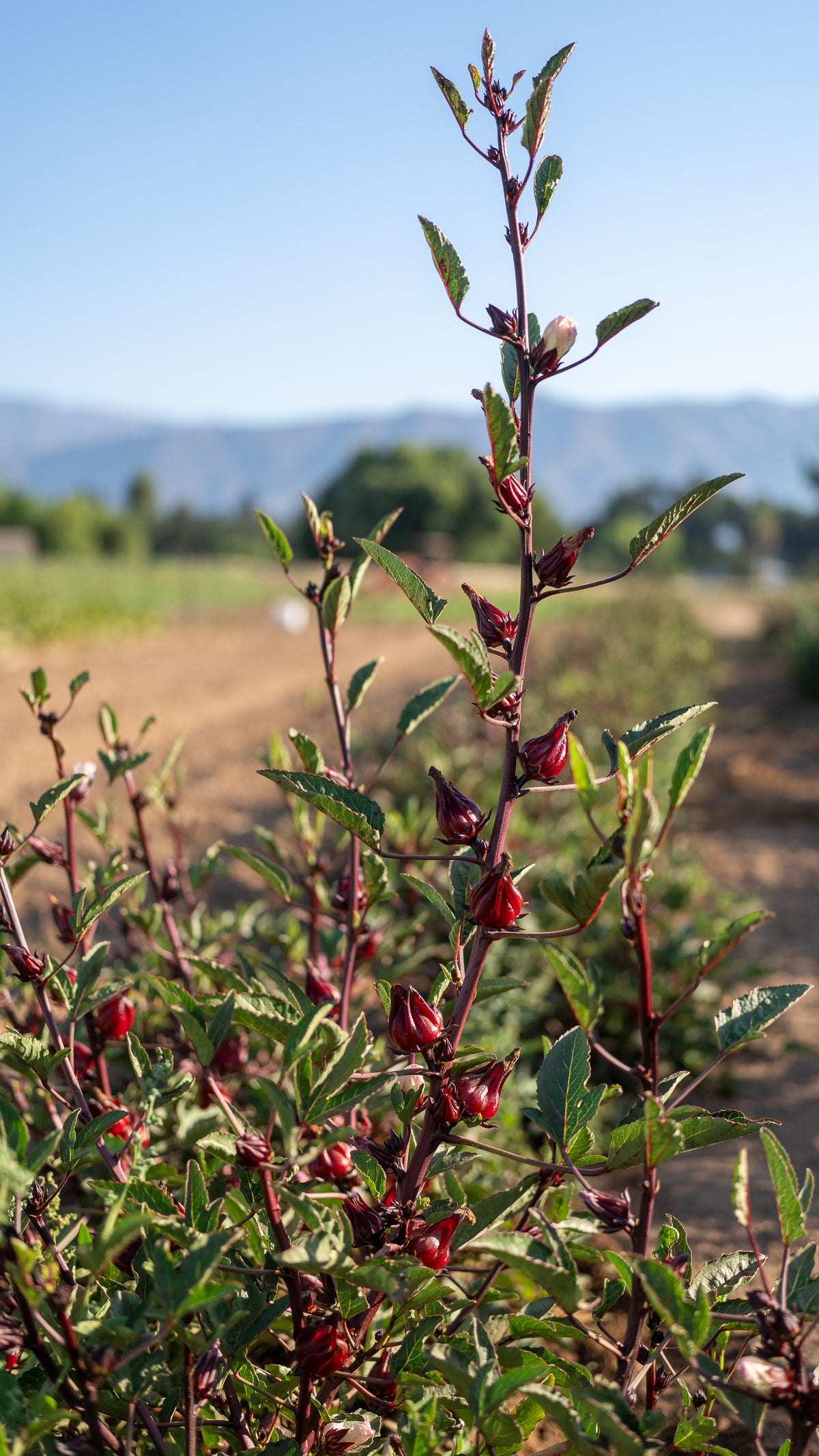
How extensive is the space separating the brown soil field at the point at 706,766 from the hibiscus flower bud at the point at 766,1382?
1.08 meters

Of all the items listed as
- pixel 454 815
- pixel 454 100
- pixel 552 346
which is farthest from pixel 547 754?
pixel 454 100

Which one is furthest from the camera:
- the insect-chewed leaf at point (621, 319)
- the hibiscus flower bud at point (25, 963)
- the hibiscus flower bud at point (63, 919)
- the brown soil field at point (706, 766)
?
the brown soil field at point (706, 766)

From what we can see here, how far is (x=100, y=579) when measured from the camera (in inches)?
651

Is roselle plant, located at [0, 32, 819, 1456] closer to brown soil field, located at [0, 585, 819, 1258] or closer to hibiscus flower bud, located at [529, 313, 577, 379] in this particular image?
hibiscus flower bud, located at [529, 313, 577, 379]

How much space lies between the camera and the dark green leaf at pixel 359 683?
112 centimetres

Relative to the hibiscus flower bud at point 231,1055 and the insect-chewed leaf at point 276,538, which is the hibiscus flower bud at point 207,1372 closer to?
the hibiscus flower bud at point 231,1055

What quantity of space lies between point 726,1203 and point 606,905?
1.03 metres

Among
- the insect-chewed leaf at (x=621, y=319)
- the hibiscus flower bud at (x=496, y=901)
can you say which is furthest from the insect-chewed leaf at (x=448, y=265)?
the hibiscus flower bud at (x=496, y=901)

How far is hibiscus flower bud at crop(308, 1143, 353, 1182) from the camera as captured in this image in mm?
959

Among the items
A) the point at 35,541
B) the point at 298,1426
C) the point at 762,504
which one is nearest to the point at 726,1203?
the point at 298,1426

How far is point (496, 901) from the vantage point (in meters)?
0.77

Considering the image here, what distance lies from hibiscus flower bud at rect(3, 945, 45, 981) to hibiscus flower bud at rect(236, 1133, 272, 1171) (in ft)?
0.97

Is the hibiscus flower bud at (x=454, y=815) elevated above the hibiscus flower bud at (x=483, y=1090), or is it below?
above

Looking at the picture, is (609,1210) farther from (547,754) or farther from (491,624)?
(491,624)
